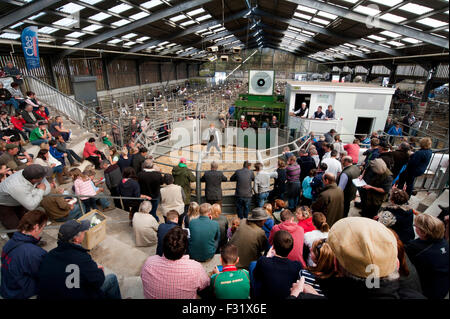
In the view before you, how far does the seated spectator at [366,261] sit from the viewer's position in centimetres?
135

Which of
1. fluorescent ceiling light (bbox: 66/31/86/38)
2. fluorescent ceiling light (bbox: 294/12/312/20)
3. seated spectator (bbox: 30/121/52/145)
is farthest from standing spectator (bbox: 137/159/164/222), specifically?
fluorescent ceiling light (bbox: 294/12/312/20)

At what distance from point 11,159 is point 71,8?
25.1 feet

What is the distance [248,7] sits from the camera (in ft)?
53.5

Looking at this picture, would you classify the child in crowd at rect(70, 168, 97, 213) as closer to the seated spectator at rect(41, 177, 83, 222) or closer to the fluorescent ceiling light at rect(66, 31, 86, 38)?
the seated spectator at rect(41, 177, 83, 222)

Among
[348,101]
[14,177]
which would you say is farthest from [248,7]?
[14,177]

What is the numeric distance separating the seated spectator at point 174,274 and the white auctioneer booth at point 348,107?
954cm

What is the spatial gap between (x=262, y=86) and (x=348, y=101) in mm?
5223

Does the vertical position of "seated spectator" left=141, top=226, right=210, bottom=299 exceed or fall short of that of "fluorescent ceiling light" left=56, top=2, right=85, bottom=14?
it falls short

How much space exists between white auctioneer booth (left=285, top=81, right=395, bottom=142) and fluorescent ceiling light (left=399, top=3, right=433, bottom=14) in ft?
9.17

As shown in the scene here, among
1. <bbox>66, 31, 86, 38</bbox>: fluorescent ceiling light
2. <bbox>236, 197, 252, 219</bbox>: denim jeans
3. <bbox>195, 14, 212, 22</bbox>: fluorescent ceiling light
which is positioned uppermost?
<bbox>195, 14, 212, 22</bbox>: fluorescent ceiling light

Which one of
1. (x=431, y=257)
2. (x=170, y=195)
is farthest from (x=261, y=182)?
(x=431, y=257)

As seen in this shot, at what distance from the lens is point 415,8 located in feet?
26.9

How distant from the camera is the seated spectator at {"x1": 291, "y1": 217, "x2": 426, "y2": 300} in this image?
1346 mm

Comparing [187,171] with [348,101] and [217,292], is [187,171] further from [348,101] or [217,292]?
[348,101]
